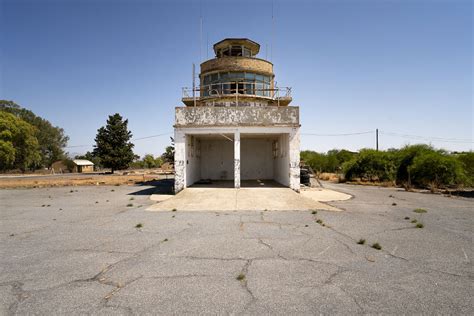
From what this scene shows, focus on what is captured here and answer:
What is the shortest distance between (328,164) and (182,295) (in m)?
41.5

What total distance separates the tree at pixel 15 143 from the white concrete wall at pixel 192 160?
4788 centimetres

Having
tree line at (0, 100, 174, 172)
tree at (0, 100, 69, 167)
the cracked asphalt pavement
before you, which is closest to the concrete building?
the cracked asphalt pavement

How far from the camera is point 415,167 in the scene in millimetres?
22516

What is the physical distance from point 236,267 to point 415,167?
23223 mm

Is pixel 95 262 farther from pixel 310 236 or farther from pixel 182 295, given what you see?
pixel 310 236

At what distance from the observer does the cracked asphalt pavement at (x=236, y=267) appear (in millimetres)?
3615

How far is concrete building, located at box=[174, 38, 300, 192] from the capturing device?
15984 mm

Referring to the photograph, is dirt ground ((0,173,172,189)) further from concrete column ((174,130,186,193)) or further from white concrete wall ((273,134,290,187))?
white concrete wall ((273,134,290,187))

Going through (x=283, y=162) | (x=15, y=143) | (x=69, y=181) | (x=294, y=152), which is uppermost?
(x=15, y=143)

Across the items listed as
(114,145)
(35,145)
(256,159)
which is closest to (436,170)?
(256,159)

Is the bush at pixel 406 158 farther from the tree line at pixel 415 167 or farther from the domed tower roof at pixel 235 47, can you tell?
the domed tower roof at pixel 235 47

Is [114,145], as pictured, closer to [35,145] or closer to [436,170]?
[35,145]

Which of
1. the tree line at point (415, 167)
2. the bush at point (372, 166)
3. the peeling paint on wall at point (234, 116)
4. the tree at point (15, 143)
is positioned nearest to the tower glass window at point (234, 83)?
the peeling paint on wall at point (234, 116)

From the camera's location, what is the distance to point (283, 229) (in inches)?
309
